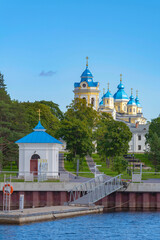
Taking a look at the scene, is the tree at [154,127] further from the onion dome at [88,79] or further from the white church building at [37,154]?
the white church building at [37,154]

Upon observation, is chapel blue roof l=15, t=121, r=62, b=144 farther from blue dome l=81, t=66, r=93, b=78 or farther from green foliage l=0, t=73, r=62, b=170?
blue dome l=81, t=66, r=93, b=78

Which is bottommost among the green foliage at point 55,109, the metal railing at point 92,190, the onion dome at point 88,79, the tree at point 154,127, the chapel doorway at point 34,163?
the metal railing at point 92,190

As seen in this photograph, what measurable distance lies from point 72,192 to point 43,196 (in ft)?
10.5

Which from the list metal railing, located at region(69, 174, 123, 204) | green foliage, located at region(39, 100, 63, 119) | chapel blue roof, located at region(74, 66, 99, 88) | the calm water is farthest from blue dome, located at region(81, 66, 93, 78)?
the calm water

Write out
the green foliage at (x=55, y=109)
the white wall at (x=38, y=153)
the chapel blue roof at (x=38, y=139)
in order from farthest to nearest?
the green foliage at (x=55, y=109)
the chapel blue roof at (x=38, y=139)
the white wall at (x=38, y=153)

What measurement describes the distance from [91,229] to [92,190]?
10182 mm

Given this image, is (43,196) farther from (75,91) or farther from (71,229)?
(75,91)

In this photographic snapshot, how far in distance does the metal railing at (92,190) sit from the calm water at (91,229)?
371 cm

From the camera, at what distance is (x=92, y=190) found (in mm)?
58406

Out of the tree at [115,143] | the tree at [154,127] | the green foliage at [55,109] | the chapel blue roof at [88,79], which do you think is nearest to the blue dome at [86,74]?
the chapel blue roof at [88,79]

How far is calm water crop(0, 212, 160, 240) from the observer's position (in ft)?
150

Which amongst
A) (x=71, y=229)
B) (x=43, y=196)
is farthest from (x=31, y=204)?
(x=71, y=229)

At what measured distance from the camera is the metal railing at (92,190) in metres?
57.6

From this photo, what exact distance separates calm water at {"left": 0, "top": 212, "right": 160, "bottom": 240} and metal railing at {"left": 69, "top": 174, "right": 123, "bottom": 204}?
371 centimetres
